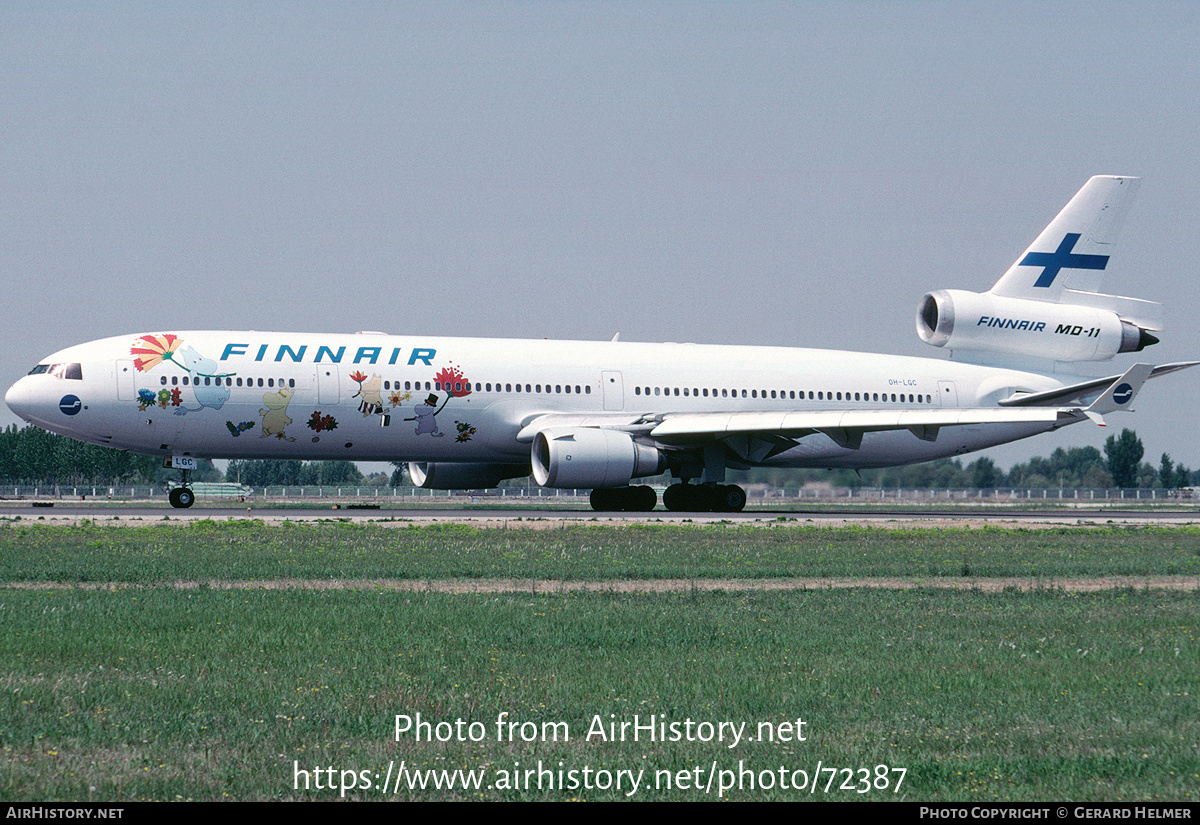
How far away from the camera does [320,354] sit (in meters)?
35.6

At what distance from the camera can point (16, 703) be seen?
902cm

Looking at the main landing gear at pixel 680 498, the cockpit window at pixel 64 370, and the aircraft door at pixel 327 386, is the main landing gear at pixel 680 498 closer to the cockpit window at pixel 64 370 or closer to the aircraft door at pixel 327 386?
the aircraft door at pixel 327 386

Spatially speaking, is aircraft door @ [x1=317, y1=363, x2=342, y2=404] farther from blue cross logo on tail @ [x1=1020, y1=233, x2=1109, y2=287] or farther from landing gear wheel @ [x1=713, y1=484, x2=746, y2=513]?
blue cross logo on tail @ [x1=1020, y1=233, x2=1109, y2=287]

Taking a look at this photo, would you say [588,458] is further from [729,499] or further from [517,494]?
[517,494]

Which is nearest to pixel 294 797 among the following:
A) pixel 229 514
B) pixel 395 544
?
pixel 395 544

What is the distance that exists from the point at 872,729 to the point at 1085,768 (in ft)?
4.72

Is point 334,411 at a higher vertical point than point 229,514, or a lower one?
higher

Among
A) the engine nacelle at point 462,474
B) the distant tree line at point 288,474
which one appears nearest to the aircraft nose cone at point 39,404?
the engine nacelle at point 462,474

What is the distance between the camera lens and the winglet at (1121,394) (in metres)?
33.8

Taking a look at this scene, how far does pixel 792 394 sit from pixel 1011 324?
8.61 metres

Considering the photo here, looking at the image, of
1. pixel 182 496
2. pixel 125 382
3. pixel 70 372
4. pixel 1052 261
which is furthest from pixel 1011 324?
pixel 70 372

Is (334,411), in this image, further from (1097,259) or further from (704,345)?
(1097,259)

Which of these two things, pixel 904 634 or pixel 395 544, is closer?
pixel 904 634

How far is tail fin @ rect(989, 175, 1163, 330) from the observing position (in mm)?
44500
